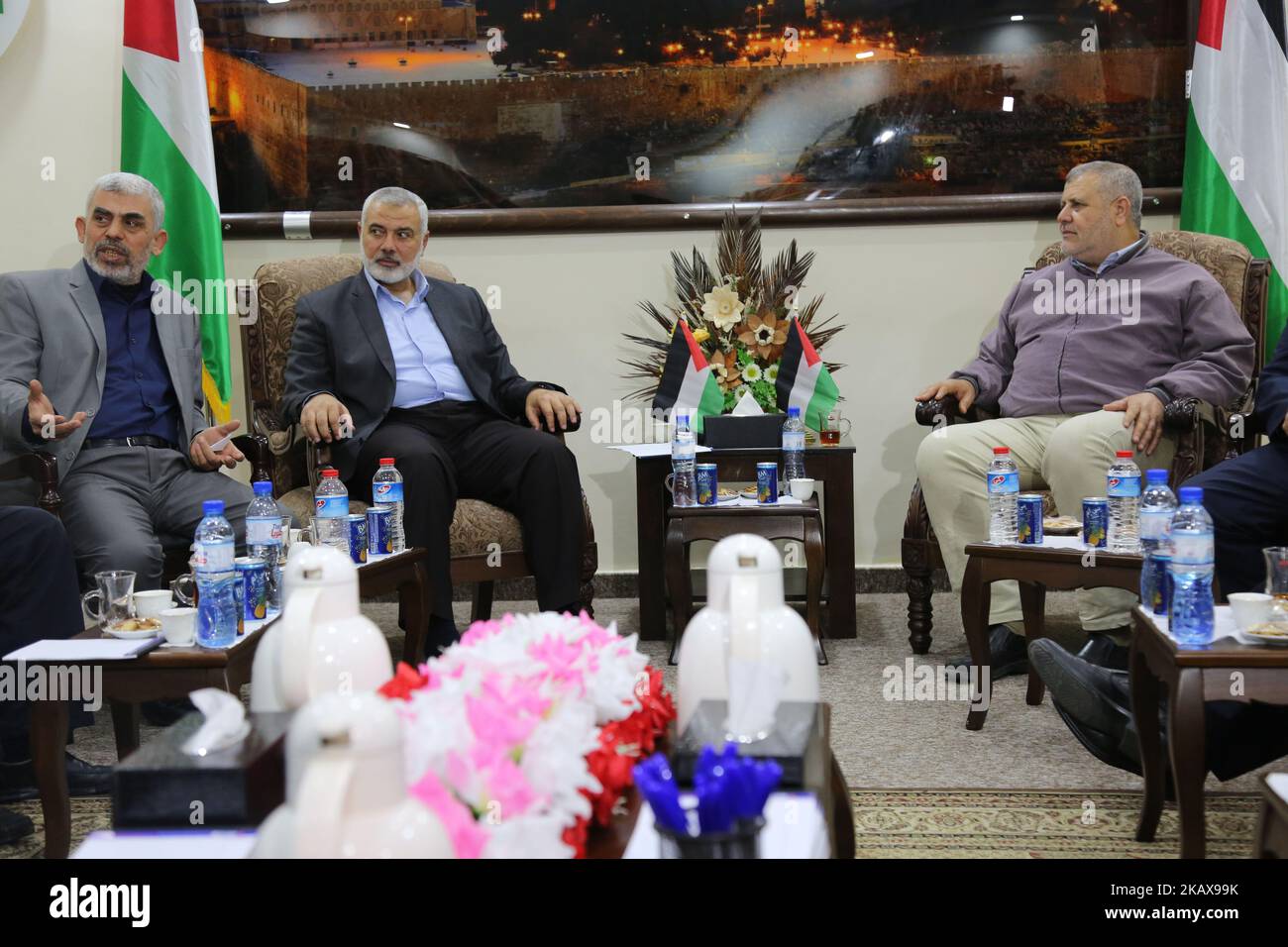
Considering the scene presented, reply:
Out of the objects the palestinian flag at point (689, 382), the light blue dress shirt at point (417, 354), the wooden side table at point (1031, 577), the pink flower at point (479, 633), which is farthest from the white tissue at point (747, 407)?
the pink flower at point (479, 633)

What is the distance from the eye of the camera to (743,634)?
140cm

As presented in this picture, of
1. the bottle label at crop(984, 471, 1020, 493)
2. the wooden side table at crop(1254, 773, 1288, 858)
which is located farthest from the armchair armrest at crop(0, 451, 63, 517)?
the wooden side table at crop(1254, 773, 1288, 858)

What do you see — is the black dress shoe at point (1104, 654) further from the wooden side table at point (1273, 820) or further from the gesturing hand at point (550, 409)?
the wooden side table at point (1273, 820)

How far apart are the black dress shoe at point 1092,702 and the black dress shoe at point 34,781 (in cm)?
179

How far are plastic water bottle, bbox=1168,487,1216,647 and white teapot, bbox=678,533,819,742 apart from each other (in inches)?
29.8

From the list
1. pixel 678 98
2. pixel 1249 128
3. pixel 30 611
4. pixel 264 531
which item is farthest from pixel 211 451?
pixel 1249 128

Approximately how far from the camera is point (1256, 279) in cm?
368

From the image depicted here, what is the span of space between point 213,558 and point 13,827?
2.16 feet

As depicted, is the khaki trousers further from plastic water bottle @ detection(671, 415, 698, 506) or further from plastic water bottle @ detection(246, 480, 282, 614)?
plastic water bottle @ detection(246, 480, 282, 614)

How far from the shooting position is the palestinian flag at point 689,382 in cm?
378
